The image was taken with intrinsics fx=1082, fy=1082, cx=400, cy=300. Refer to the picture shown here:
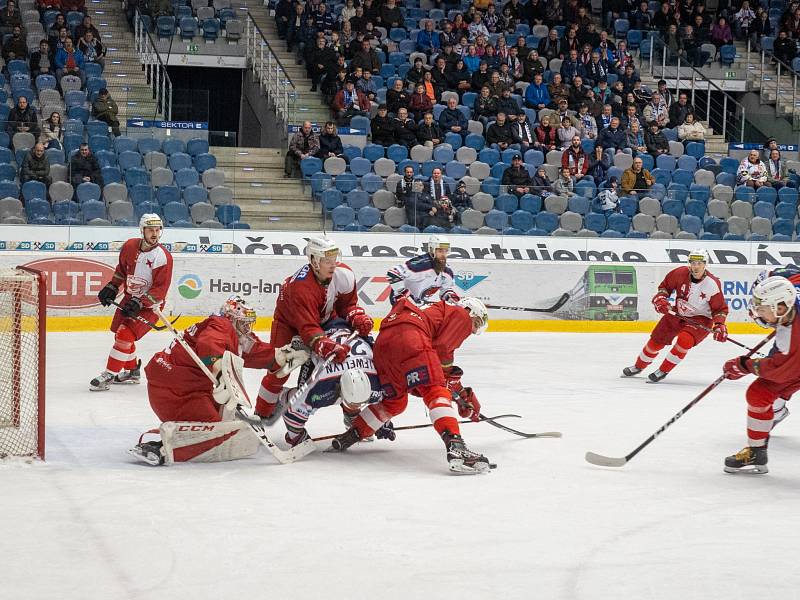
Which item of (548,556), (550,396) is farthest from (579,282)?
(548,556)

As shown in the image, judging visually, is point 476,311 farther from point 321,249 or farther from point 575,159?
point 575,159

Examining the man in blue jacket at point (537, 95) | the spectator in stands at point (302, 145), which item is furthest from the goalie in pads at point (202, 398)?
the man in blue jacket at point (537, 95)

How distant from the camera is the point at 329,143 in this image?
45.1ft

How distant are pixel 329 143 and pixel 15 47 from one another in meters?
4.56

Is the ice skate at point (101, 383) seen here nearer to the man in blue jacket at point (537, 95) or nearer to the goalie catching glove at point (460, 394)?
the goalie catching glove at point (460, 394)

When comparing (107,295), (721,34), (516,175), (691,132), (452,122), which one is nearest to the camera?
(107,295)

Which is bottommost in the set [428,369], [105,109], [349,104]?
[428,369]

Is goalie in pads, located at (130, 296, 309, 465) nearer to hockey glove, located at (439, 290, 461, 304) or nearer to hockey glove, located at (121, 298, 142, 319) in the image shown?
hockey glove, located at (439, 290, 461, 304)

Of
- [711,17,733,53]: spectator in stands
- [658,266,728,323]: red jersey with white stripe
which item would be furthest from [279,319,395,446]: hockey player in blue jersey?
[711,17,733,53]: spectator in stands

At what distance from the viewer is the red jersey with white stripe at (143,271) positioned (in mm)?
7859

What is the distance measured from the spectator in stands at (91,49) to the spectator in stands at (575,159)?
249 inches

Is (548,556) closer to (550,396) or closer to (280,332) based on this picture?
(280,332)

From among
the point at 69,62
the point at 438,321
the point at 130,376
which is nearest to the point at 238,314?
the point at 438,321

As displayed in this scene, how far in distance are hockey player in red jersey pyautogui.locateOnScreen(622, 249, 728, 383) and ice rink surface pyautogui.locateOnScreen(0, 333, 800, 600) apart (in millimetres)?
2095
